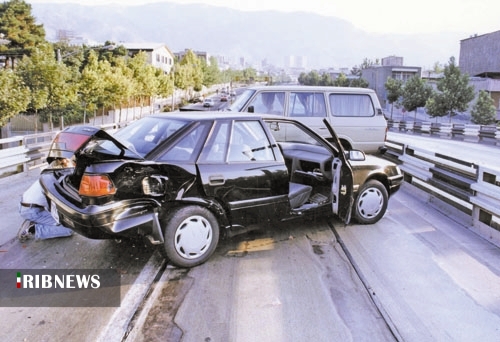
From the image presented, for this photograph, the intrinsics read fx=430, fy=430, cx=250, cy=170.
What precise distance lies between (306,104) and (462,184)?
13.7ft

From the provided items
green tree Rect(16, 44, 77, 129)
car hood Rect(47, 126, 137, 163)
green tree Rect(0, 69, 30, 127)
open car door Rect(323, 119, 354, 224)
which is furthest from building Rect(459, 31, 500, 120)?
car hood Rect(47, 126, 137, 163)

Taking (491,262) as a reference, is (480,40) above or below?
above

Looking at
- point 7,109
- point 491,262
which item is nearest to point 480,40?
point 7,109

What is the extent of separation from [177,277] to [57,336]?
134cm

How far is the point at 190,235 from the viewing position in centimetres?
447

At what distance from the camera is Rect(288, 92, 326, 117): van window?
31.8 feet

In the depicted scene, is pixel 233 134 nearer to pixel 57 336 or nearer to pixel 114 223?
pixel 114 223

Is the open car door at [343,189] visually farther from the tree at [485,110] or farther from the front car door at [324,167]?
the tree at [485,110]

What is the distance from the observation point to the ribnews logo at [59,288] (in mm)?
3803

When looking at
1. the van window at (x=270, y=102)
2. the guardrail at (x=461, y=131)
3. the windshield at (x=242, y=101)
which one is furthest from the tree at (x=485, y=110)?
the windshield at (x=242, y=101)

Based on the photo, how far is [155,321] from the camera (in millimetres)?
3521

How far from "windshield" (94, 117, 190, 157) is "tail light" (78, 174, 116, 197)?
319 mm

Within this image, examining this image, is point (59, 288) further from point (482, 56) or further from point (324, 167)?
point (482, 56)

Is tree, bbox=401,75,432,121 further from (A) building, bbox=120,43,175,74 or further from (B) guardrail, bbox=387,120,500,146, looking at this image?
(A) building, bbox=120,43,175,74
